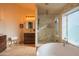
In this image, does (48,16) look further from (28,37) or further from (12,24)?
(28,37)

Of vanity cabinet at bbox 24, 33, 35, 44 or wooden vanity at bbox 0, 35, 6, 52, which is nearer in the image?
wooden vanity at bbox 0, 35, 6, 52

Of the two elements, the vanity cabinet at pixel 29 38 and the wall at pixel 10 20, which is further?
the vanity cabinet at pixel 29 38

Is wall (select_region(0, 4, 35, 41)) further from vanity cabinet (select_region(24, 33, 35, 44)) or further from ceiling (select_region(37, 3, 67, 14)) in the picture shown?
ceiling (select_region(37, 3, 67, 14))

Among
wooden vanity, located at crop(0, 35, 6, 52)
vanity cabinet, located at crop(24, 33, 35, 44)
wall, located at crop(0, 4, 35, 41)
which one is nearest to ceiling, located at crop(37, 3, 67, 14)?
wall, located at crop(0, 4, 35, 41)

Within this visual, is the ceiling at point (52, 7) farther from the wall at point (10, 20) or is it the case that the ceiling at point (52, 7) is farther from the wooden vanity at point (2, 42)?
the wooden vanity at point (2, 42)

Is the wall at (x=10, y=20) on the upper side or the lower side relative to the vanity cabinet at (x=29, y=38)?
upper

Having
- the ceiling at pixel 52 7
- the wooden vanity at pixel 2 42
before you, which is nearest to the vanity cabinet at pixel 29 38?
the wooden vanity at pixel 2 42

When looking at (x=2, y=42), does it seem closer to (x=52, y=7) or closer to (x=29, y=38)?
(x=29, y=38)

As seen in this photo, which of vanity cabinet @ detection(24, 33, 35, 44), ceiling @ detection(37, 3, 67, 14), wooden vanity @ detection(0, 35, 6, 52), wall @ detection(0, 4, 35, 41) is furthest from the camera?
vanity cabinet @ detection(24, 33, 35, 44)

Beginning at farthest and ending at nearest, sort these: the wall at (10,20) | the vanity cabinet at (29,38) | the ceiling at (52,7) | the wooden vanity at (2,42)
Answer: the vanity cabinet at (29,38)
the wall at (10,20)
the wooden vanity at (2,42)
the ceiling at (52,7)

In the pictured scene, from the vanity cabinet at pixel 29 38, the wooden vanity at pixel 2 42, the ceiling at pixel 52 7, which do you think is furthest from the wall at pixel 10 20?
the ceiling at pixel 52 7

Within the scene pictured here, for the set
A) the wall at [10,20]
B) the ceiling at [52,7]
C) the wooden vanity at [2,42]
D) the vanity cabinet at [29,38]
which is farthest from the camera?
the vanity cabinet at [29,38]

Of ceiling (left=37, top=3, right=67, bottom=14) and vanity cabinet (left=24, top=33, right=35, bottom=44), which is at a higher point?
ceiling (left=37, top=3, right=67, bottom=14)

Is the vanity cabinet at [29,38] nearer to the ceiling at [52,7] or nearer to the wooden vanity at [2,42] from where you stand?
the wooden vanity at [2,42]
